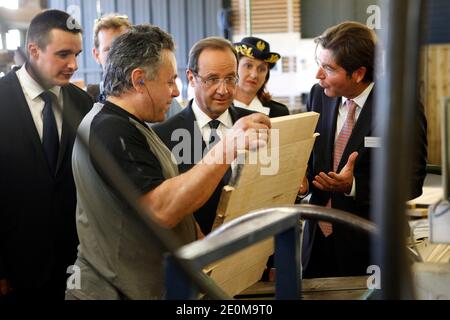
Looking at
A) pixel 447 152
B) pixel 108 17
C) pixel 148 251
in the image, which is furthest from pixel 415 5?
pixel 108 17

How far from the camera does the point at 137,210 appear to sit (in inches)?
29.4

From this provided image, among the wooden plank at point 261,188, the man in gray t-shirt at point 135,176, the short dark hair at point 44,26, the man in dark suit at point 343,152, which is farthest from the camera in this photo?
the short dark hair at point 44,26

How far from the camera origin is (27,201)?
8.33ft

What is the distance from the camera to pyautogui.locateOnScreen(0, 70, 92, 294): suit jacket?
8.28ft

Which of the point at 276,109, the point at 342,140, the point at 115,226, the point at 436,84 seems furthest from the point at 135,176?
the point at 436,84

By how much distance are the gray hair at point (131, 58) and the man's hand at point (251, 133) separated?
0.34m

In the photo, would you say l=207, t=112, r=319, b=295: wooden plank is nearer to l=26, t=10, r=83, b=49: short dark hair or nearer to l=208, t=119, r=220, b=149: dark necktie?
l=208, t=119, r=220, b=149: dark necktie

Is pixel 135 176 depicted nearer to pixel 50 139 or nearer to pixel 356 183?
pixel 50 139

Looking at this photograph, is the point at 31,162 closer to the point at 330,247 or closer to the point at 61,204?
the point at 61,204

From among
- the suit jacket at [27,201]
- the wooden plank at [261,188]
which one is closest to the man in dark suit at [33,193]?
the suit jacket at [27,201]

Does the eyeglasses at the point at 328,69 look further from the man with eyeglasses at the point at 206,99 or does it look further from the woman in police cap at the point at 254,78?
the woman in police cap at the point at 254,78

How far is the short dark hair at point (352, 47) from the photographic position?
2.66m

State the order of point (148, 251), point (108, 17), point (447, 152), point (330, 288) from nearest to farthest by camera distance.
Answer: point (447, 152) → point (148, 251) → point (330, 288) → point (108, 17)

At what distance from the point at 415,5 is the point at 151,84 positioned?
1394mm
